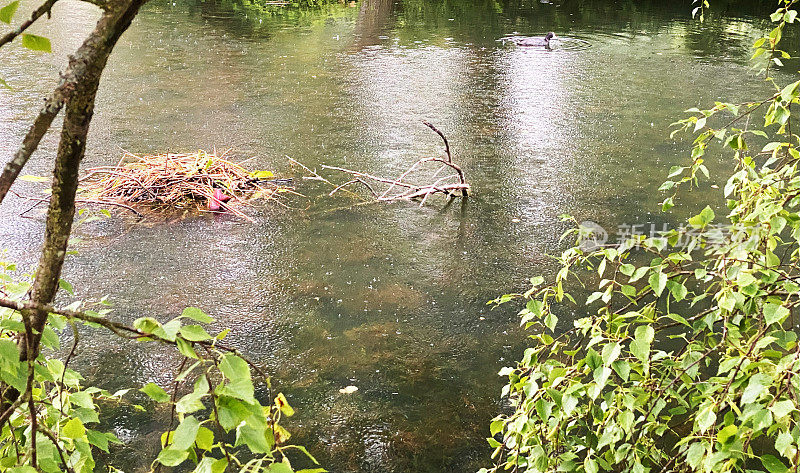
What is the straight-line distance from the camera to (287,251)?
3691 millimetres

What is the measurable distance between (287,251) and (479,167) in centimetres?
177

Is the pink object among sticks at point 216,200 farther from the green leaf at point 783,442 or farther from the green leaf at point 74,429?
the green leaf at point 783,442

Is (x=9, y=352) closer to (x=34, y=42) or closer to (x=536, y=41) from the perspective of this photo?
(x=34, y=42)

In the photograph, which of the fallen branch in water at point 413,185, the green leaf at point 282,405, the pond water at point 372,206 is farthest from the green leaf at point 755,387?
the fallen branch in water at point 413,185

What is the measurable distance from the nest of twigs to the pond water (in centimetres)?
25

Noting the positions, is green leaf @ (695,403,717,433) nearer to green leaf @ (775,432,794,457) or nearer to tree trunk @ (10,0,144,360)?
green leaf @ (775,432,794,457)

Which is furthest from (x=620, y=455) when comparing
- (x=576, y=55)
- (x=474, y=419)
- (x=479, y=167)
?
(x=576, y=55)

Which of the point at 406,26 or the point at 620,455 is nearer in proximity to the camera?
the point at 620,455

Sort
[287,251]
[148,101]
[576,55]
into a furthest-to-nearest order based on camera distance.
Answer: [576,55], [148,101], [287,251]

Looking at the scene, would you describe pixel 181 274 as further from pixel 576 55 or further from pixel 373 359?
pixel 576 55

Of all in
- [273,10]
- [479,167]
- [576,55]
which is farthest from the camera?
[273,10]

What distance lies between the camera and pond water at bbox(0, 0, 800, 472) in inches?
104

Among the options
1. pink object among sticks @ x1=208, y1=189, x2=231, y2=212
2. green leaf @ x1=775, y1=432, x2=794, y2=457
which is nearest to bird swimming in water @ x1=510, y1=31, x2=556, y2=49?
pink object among sticks @ x1=208, y1=189, x2=231, y2=212

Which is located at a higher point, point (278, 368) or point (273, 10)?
point (273, 10)
